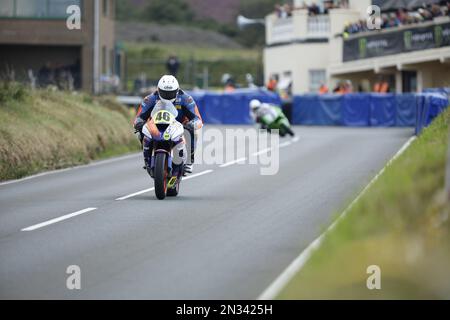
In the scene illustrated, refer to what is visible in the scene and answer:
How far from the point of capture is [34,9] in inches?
1989

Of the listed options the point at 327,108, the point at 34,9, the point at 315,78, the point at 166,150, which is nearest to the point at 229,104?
the point at 327,108

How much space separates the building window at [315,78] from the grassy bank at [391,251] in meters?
47.3

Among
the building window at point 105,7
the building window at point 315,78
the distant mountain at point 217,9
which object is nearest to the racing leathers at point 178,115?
the building window at point 105,7

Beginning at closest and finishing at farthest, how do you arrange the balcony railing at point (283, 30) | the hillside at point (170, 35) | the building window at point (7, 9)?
the building window at point (7, 9), the balcony railing at point (283, 30), the hillside at point (170, 35)

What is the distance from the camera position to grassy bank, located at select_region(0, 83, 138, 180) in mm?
22594

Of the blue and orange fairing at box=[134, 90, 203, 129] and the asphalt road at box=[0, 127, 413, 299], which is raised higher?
the blue and orange fairing at box=[134, 90, 203, 129]

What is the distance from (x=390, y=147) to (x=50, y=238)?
57.8 ft

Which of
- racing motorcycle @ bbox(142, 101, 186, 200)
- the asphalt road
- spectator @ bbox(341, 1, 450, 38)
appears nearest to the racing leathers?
racing motorcycle @ bbox(142, 101, 186, 200)

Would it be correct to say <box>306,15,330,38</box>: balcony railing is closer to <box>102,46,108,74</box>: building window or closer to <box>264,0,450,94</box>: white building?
<box>264,0,450,94</box>: white building

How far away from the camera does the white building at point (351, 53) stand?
43281mm

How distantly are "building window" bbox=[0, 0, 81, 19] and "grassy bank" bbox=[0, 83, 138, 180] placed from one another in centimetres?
1812

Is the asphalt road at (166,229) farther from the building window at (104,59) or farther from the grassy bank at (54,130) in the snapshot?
the building window at (104,59)

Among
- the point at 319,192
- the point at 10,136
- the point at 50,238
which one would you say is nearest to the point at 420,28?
the point at 10,136

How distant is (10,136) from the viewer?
22469 millimetres
